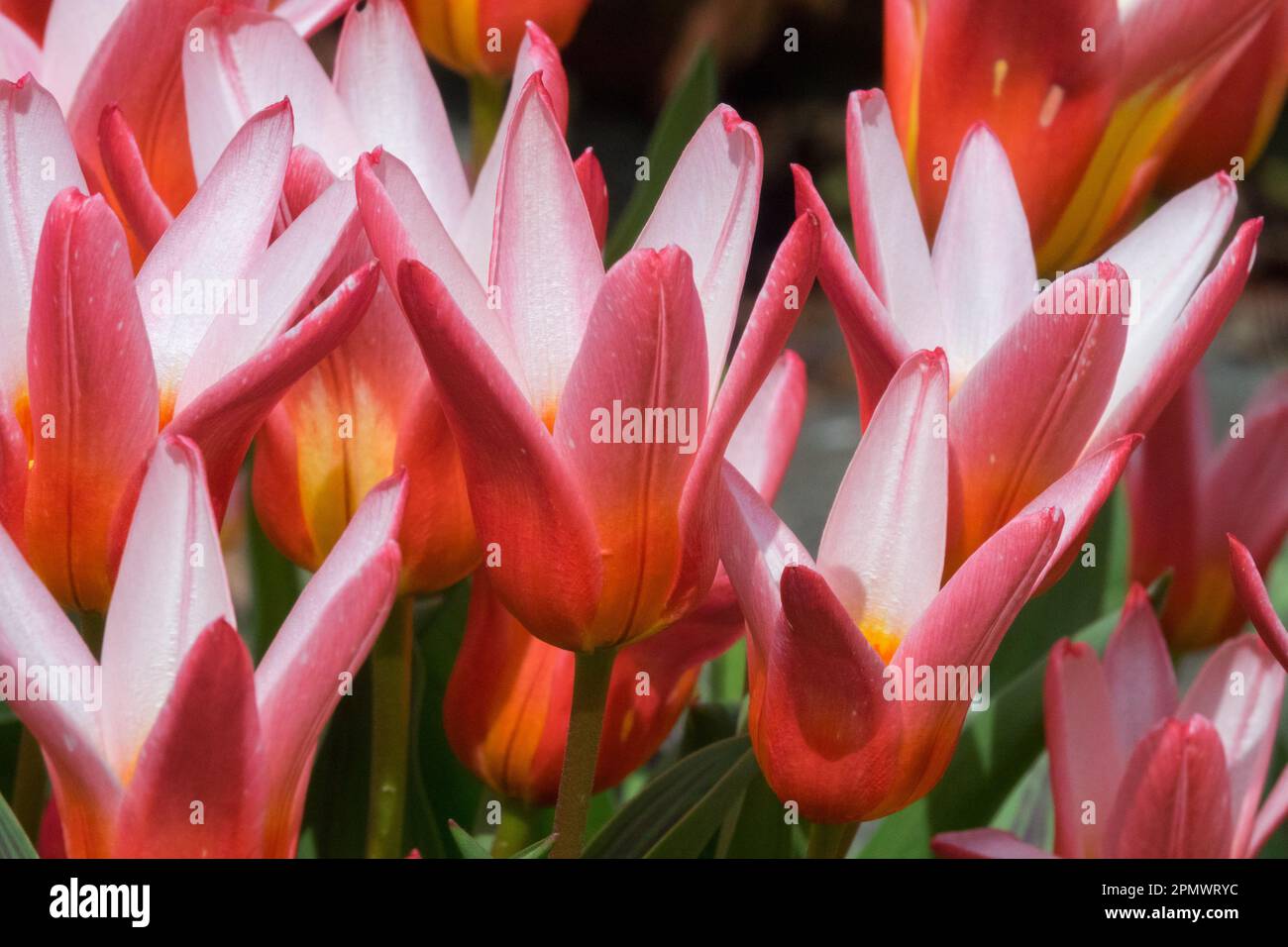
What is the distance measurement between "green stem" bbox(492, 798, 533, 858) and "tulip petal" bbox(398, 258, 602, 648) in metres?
0.10

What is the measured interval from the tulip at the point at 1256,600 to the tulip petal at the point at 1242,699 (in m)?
0.07

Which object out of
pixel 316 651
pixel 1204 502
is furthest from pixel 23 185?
pixel 1204 502

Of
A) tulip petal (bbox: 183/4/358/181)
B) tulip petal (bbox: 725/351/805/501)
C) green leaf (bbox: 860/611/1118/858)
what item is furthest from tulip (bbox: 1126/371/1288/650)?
tulip petal (bbox: 183/4/358/181)

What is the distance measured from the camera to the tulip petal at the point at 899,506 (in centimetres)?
28

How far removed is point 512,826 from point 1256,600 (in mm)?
182

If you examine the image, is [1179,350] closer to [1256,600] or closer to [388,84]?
[1256,600]

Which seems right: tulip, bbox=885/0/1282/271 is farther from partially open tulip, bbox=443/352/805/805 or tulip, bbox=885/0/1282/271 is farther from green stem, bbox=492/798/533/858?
green stem, bbox=492/798/533/858

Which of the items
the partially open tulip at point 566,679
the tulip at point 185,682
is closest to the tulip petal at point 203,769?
the tulip at point 185,682

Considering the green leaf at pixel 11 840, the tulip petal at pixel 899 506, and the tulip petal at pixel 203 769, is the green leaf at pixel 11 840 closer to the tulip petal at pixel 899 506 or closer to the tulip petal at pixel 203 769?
the tulip petal at pixel 203 769

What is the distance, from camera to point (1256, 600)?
0.27 meters

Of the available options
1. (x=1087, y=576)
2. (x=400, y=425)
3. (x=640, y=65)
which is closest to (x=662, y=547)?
(x=400, y=425)

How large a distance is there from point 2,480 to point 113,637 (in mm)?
44

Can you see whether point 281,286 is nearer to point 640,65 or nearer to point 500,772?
point 500,772

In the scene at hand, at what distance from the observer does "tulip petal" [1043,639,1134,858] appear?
33 cm
